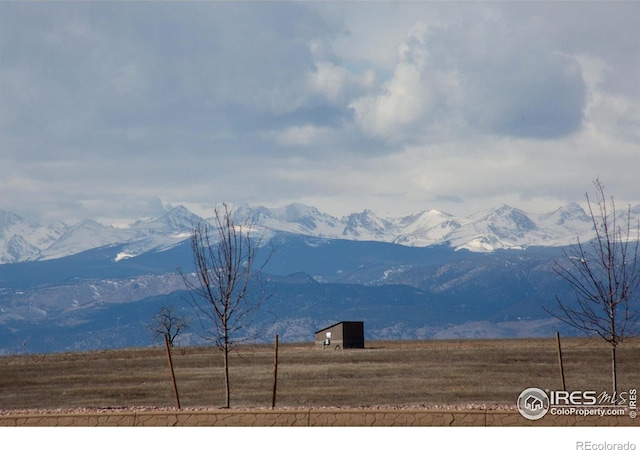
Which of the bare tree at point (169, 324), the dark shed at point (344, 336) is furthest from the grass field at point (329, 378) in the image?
the bare tree at point (169, 324)

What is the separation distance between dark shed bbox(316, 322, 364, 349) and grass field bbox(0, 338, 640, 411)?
36.9 ft

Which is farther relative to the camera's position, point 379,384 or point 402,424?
point 379,384

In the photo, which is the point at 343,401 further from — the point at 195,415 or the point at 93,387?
the point at 93,387

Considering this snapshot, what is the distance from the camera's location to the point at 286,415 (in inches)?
1061

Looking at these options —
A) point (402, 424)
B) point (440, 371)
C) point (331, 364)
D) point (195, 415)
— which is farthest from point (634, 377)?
point (195, 415)

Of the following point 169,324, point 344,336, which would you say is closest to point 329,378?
point 344,336

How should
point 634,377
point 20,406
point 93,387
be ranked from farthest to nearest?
point 93,387, point 634,377, point 20,406
